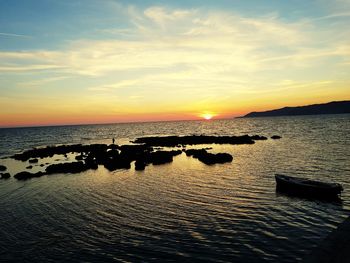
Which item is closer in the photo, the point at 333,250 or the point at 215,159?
the point at 333,250

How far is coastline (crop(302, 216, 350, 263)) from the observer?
43.4 ft

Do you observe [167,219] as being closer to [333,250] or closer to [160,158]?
[333,250]

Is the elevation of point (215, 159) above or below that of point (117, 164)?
above

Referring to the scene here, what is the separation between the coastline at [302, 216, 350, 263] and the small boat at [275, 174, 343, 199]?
38.2 feet

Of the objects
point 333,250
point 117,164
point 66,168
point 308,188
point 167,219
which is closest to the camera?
point 333,250

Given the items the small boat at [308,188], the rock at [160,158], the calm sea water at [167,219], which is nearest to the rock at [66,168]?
the calm sea water at [167,219]

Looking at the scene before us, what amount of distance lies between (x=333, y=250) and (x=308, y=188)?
15.3 m

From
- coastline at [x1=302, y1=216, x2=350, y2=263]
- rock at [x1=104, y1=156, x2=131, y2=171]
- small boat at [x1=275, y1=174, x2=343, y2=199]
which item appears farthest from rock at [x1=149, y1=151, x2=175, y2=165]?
coastline at [x1=302, y1=216, x2=350, y2=263]

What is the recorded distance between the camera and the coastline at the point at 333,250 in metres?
13.2

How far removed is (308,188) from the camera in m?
28.6

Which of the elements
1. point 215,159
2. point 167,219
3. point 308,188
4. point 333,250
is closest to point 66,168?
point 215,159

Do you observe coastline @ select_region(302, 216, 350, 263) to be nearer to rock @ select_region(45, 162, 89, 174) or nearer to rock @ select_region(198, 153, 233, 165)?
rock @ select_region(198, 153, 233, 165)

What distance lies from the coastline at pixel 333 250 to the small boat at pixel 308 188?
1163 centimetres

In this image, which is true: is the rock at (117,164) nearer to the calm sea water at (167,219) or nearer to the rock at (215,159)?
the calm sea water at (167,219)
